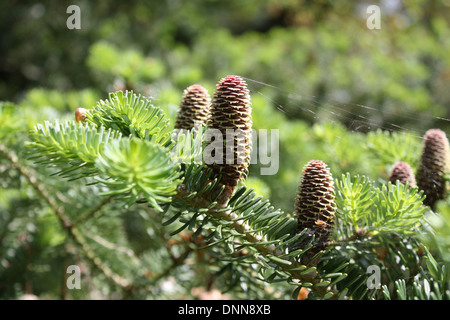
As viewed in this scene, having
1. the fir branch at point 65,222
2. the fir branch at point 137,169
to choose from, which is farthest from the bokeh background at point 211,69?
the fir branch at point 137,169

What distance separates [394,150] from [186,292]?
0.52m

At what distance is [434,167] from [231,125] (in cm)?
34

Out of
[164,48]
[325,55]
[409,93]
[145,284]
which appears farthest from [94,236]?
[325,55]

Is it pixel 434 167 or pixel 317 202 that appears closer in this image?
pixel 317 202

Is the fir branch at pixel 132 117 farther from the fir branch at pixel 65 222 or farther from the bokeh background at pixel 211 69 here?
the fir branch at pixel 65 222

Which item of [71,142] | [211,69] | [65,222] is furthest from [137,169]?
[211,69]

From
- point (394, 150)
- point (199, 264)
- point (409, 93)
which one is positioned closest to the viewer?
point (394, 150)

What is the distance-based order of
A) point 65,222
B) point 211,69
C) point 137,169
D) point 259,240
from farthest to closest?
1. point 211,69
2. point 65,222
3. point 259,240
4. point 137,169

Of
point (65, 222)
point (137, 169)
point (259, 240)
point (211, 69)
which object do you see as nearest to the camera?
point (137, 169)

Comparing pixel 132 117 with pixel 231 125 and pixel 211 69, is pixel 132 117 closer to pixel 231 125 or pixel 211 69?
pixel 231 125

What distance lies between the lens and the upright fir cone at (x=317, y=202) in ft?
1.53

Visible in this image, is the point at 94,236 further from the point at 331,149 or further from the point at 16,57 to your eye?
the point at 16,57

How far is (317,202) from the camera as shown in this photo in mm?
464

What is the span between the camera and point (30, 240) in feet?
2.93
